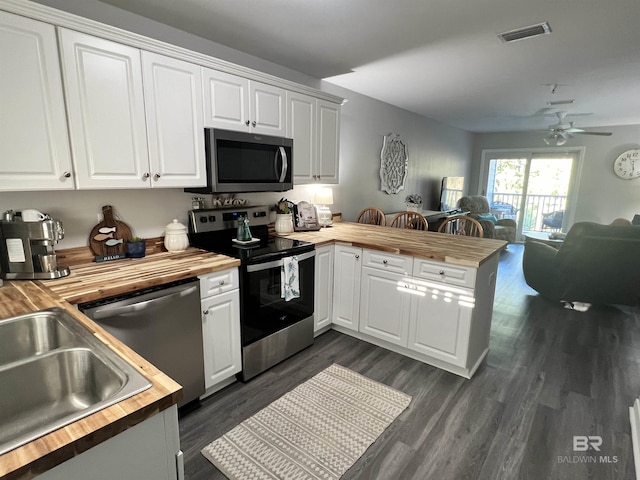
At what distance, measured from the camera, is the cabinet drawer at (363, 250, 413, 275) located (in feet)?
8.47

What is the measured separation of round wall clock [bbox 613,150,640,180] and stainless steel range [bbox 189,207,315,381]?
709 centimetres

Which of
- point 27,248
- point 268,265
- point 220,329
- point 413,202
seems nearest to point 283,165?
point 268,265

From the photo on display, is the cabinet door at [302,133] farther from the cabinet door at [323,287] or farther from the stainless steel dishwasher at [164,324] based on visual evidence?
the stainless steel dishwasher at [164,324]

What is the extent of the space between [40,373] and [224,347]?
1195mm

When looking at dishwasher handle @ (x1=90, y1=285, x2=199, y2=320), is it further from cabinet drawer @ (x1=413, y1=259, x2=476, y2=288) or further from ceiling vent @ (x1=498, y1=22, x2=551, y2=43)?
ceiling vent @ (x1=498, y1=22, x2=551, y2=43)

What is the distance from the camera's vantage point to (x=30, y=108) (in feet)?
5.16

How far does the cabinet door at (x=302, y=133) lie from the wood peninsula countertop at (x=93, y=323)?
1.19m

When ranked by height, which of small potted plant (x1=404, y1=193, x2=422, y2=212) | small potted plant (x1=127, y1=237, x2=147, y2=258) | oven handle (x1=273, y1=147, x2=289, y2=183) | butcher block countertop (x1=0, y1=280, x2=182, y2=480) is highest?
oven handle (x1=273, y1=147, x2=289, y2=183)

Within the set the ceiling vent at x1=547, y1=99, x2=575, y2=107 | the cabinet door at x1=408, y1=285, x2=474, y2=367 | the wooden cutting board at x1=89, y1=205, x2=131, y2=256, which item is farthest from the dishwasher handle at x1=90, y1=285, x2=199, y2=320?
the ceiling vent at x1=547, y1=99, x2=575, y2=107

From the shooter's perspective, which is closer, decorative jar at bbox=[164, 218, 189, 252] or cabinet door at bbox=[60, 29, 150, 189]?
cabinet door at bbox=[60, 29, 150, 189]

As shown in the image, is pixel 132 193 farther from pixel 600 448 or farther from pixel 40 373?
pixel 600 448

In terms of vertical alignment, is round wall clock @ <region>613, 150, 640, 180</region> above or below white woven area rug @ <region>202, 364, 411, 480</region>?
above

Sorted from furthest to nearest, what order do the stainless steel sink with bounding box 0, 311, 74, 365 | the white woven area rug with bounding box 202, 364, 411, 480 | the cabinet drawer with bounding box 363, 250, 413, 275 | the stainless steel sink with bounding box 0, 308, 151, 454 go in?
1. the cabinet drawer with bounding box 363, 250, 413, 275
2. the white woven area rug with bounding box 202, 364, 411, 480
3. the stainless steel sink with bounding box 0, 311, 74, 365
4. the stainless steel sink with bounding box 0, 308, 151, 454

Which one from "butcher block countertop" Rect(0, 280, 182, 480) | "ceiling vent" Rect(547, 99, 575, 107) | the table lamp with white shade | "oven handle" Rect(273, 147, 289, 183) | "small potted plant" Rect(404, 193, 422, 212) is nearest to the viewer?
"butcher block countertop" Rect(0, 280, 182, 480)
